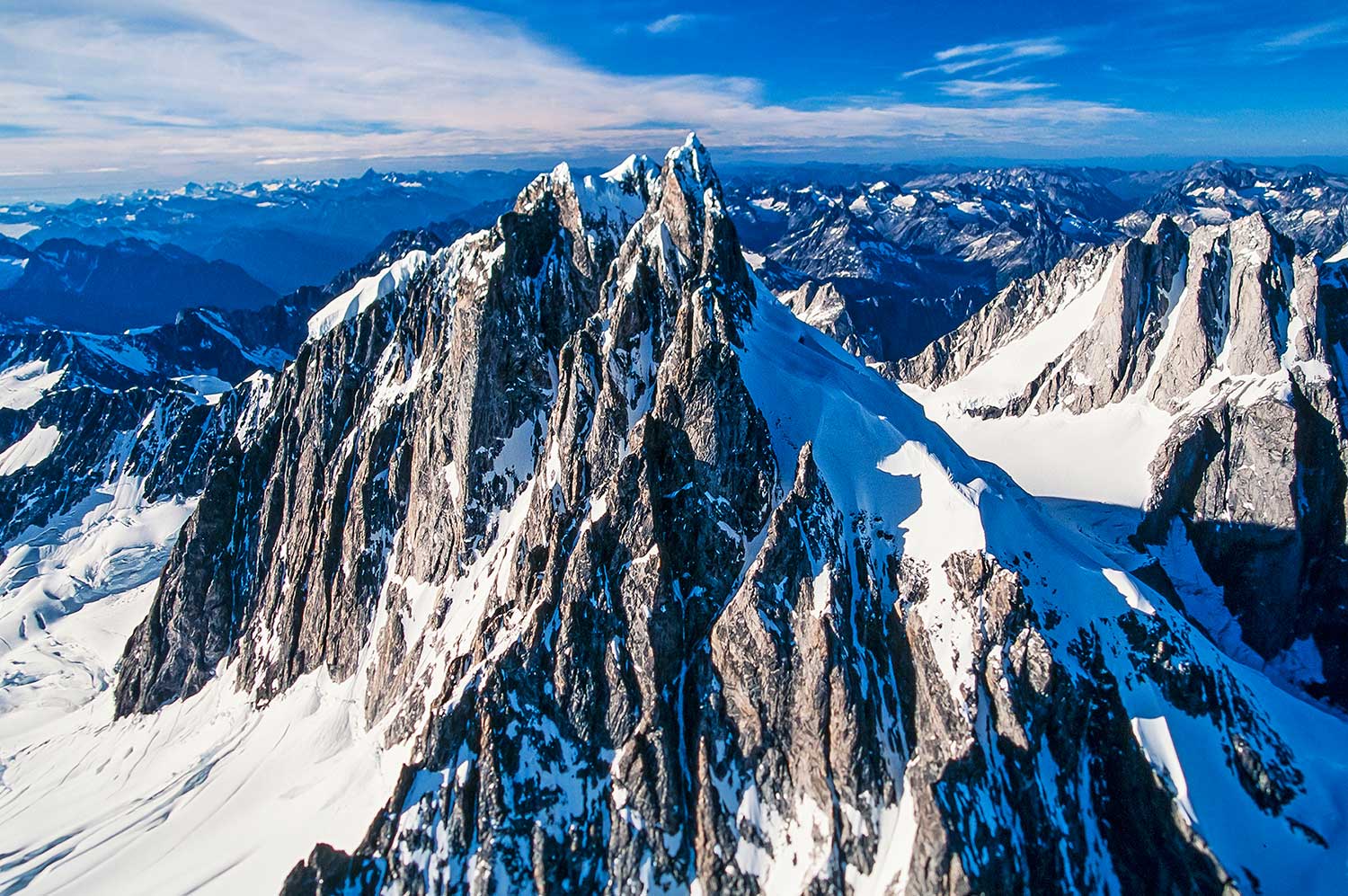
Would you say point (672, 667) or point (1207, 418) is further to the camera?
point (1207, 418)

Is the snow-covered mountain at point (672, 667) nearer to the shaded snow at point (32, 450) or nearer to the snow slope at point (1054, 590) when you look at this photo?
the snow slope at point (1054, 590)

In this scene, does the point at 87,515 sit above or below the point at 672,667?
below

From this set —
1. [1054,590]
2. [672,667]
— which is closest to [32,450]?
[672,667]

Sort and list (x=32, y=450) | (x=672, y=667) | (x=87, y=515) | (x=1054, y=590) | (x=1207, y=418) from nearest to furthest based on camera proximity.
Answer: (x=672, y=667), (x=1054, y=590), (x=1207, y=418), (x=87, y=515), (x=32, y=450)

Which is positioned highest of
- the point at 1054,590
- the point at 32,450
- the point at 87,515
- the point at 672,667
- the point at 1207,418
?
the point at 1054,590

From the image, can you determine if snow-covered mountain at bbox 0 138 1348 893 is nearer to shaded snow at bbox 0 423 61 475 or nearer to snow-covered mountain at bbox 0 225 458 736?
snow-covered mountain at bbox 0 225 458 736

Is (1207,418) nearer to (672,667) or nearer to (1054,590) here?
(1054,590)

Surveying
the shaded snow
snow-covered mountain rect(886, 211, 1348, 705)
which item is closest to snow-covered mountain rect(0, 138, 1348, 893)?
snow-covered mountain rect(886, 211, 1348, 705)
